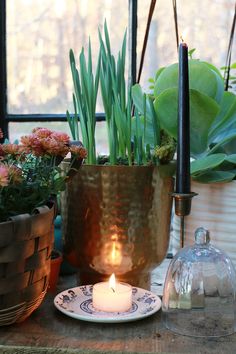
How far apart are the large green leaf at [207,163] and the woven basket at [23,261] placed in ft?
0.66

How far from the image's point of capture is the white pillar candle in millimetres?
555

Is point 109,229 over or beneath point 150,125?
beneath

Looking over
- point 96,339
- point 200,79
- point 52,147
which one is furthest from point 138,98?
point 96,339

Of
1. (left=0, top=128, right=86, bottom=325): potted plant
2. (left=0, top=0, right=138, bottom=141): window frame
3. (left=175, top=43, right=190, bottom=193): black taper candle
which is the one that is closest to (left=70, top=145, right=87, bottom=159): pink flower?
(left=0, top=128, right=86, bottom=325): potted plant

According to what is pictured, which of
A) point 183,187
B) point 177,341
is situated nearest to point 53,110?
point 183,187

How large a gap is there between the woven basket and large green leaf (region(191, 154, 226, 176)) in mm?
202

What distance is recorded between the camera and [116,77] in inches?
24.9

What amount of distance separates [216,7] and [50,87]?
351 millimetres

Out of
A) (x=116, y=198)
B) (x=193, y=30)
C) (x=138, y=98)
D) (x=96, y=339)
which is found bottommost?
(x=96, y=339)

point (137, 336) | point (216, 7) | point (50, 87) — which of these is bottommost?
point (137, 336)

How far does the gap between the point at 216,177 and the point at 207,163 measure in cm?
4

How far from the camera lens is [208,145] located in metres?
0.68

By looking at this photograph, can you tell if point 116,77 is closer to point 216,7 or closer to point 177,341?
point 177,341

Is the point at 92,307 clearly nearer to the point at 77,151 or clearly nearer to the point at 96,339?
the point at 96,339
